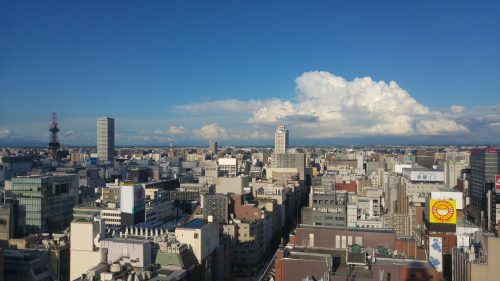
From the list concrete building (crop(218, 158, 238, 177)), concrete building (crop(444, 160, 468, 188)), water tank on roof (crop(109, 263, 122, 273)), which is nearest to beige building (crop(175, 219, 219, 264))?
water tank on roof (crop(109, 263, 122, 273))

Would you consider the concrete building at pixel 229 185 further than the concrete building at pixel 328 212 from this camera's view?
Yes

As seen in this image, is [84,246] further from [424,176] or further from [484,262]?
[424,176]

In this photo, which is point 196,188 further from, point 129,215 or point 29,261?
point 29,261

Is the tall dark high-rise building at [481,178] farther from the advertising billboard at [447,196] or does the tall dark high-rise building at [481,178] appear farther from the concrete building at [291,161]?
the concrete building at [291,161]

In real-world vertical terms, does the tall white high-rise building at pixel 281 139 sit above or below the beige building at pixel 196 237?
above

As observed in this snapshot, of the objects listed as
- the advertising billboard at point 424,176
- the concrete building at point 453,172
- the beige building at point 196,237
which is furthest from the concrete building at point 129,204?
the concrete building at point 453,172

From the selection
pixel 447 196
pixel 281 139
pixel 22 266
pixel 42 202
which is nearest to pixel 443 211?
pixel 447 196

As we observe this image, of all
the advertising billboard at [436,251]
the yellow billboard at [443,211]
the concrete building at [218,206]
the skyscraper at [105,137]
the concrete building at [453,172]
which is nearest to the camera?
the advertising billboard at [436,251]
